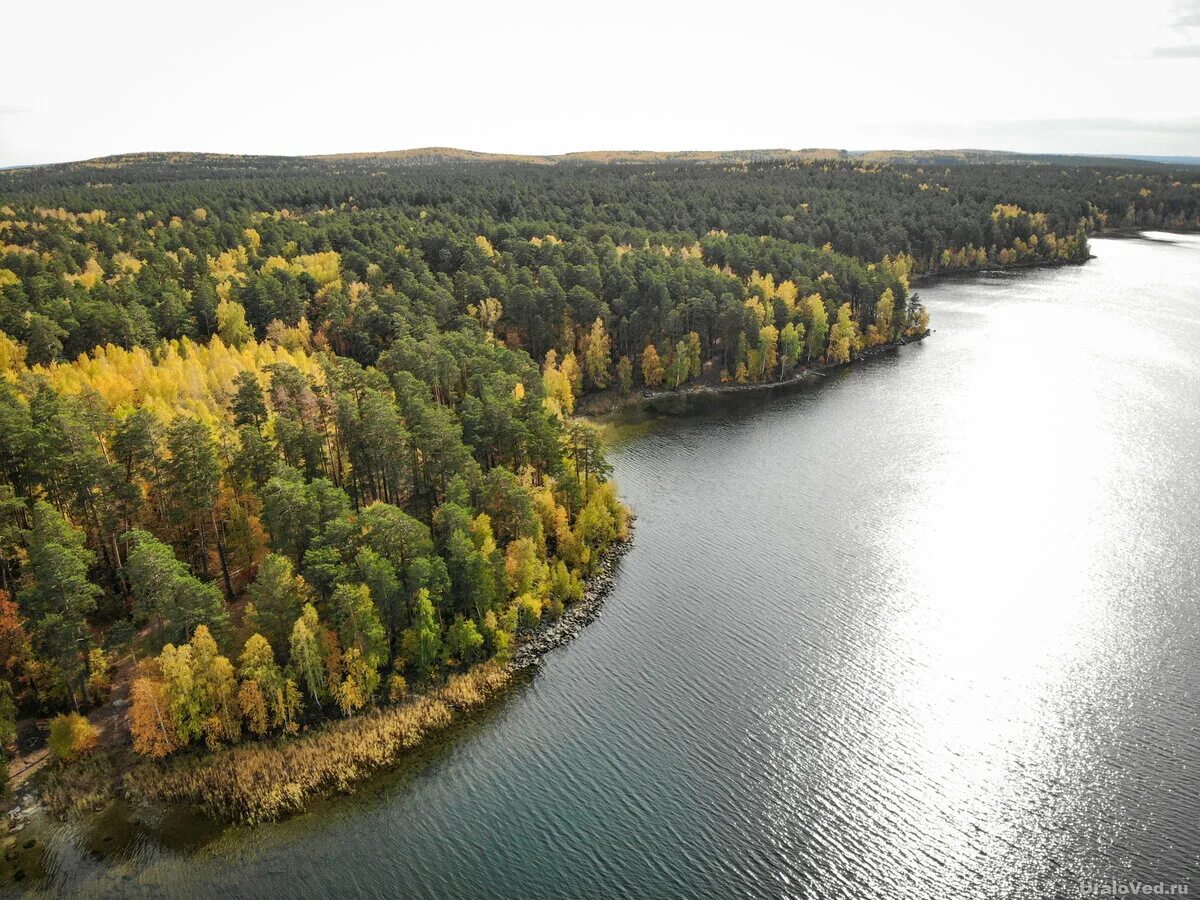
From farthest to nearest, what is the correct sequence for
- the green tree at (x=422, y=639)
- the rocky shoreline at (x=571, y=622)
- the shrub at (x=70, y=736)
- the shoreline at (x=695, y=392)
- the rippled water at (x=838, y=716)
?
the shoreline at (x=695, y=392) → the rocky shoreline at (x=571, y=622) → the green tree at (x=422, y=639) → the shrub at (x=70, y=736) → the rippled water at (x=838, y=716)

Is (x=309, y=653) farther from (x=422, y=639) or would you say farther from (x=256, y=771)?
(x=422, y=639)

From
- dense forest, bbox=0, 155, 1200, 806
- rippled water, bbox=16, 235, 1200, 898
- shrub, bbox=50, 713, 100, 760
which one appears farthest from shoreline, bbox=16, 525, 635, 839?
rippled water, bbox=16, 235, 1200, 898

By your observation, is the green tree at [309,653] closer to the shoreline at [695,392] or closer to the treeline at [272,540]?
the treeline at [272,540]

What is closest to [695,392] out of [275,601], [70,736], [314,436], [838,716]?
[314,436]

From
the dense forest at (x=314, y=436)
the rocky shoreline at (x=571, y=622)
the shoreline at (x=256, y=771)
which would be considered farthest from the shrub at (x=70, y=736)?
the rocky shoreline at (x=571, y=622)

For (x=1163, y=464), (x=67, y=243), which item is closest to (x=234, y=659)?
(x=1163, y=464)

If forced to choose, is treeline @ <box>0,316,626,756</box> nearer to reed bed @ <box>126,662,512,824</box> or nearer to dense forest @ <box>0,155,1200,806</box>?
dense forest @ <box>0,155,1200,806</box>
